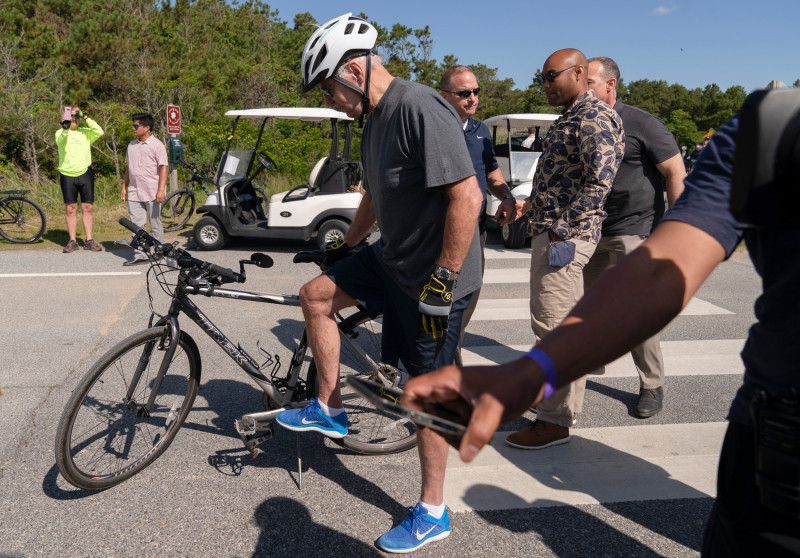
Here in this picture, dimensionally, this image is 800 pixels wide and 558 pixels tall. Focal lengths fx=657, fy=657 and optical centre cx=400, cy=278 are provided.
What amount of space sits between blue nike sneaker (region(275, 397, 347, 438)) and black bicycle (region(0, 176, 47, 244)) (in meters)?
8.73

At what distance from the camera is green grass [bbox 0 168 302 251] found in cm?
1058

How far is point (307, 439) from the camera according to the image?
3797mm

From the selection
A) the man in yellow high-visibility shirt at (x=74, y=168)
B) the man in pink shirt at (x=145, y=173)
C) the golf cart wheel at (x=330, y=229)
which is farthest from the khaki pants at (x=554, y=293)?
the man in yellow high-visibility shirt at (x=74, y=168)

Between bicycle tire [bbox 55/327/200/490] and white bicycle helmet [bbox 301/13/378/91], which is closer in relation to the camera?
white bicycle helmet [bbox 301/13/378/91]

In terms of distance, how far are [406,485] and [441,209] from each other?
1458mm

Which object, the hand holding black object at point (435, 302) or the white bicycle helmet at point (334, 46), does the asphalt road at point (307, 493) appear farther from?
the white bicycle helmet at point (334, 46)

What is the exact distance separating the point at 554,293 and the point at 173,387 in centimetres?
216

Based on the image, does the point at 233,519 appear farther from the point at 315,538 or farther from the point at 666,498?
the point at 666,498

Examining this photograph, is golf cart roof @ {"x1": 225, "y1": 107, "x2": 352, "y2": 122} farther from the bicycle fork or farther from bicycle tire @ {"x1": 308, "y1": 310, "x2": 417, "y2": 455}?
the bicycle fork

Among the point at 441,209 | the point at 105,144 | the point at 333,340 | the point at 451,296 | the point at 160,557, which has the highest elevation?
the point at 105,144

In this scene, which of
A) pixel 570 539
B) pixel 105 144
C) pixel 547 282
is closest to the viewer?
pixel 570 539

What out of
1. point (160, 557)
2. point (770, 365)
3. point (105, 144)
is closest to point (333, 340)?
point (160, 557)

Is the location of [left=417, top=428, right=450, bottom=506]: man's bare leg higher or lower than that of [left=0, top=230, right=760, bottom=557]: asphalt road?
higher

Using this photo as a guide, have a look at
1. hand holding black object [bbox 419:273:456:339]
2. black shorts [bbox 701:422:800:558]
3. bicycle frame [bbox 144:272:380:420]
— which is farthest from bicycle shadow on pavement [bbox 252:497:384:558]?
black shorts [bbox 701:422:800:558]
